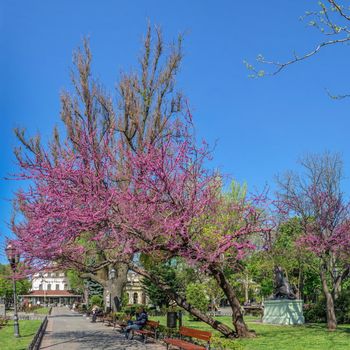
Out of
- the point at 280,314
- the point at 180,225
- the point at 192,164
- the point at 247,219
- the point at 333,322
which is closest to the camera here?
the point at 180,225

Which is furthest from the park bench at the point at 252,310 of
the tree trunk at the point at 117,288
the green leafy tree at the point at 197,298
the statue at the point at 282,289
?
the statue at the point at 282,289

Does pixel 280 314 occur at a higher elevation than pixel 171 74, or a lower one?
lower

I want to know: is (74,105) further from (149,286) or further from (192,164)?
A: (149,286)

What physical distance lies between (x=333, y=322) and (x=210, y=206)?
9.39 meters

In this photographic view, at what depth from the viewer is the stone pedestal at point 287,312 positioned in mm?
25281

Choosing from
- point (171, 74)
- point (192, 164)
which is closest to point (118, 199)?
point (192, 164)

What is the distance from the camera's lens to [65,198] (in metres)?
15.0

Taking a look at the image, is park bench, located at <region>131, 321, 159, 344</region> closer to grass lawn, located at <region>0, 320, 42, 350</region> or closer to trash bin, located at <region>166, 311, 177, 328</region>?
trash bin, located at <region>166, 311, 177, 328</region>

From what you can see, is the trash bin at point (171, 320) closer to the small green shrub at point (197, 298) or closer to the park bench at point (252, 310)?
the small green shrub at point (197, 298)

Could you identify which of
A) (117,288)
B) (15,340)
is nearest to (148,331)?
(15,340)

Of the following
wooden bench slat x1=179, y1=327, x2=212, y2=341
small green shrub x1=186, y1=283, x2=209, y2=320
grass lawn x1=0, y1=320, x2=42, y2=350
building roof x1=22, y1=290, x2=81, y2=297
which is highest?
building roof x1=22, y1=290, x2=81, y2=297

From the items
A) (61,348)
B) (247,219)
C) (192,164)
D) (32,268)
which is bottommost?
(61,348)

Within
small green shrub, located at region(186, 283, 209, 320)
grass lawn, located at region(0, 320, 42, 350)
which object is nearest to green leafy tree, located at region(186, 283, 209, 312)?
small green shrub, located at region(186, 283, 209, 320)

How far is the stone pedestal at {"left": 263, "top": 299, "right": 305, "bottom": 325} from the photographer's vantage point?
25.3m
